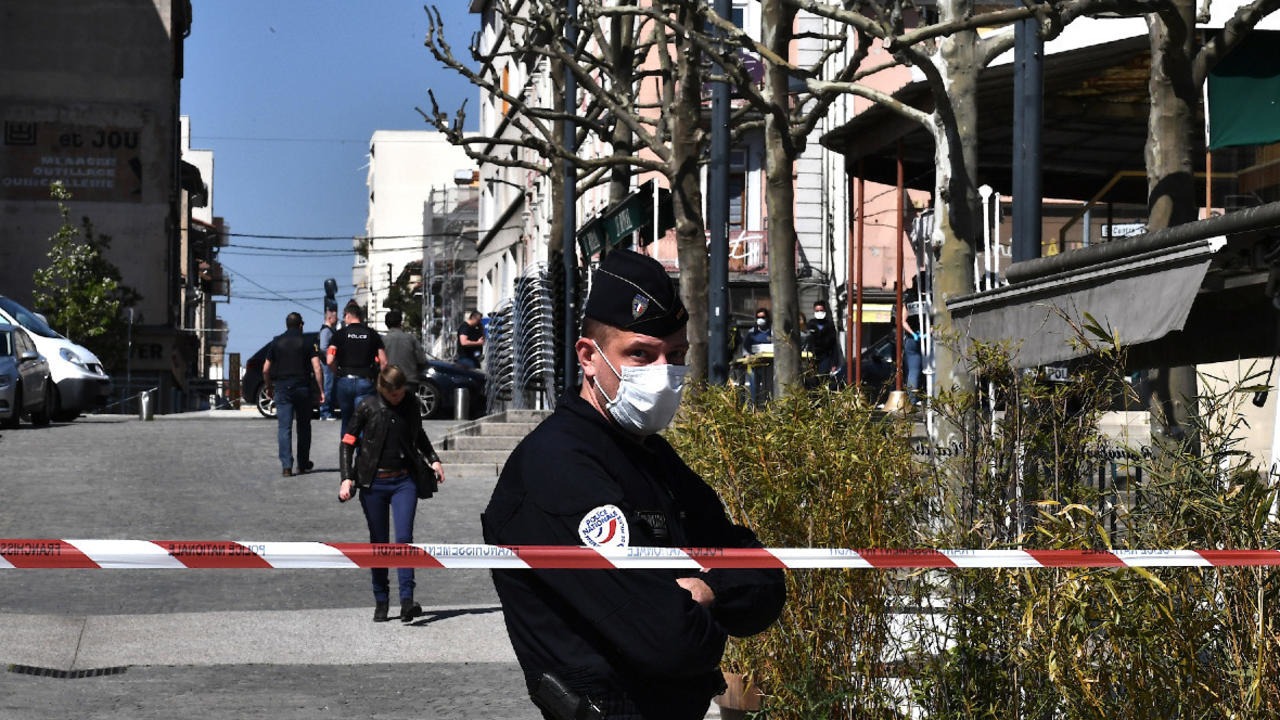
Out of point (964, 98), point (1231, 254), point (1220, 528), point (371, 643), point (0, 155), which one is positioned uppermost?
point (0, 155)

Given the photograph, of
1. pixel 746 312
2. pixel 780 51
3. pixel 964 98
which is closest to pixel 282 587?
pixel 964 98

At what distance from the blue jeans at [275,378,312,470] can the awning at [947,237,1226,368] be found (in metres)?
14.2

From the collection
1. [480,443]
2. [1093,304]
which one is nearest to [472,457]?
[480,443]

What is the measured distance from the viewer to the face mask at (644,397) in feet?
11.9

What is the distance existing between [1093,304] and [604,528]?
3.27 metres

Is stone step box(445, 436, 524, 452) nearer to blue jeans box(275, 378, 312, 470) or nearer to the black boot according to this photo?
blue jeans box(275, 378, 312, 470)

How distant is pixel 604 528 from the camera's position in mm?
3438

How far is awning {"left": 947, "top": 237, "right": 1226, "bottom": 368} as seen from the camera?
5785 mm

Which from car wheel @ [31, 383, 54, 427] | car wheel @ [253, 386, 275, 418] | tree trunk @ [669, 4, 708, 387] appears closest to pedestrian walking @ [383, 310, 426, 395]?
tree trunk @ [669, 4, 708, 387]

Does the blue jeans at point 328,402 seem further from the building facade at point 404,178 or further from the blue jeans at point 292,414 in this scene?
the building facade at point 404,178

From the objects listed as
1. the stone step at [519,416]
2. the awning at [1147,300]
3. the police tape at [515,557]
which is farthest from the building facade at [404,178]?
the police tape at [515,557]

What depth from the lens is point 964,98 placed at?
42.1 feet

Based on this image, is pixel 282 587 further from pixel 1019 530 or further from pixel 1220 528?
pixel 1220 528

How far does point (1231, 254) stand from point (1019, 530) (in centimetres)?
112
